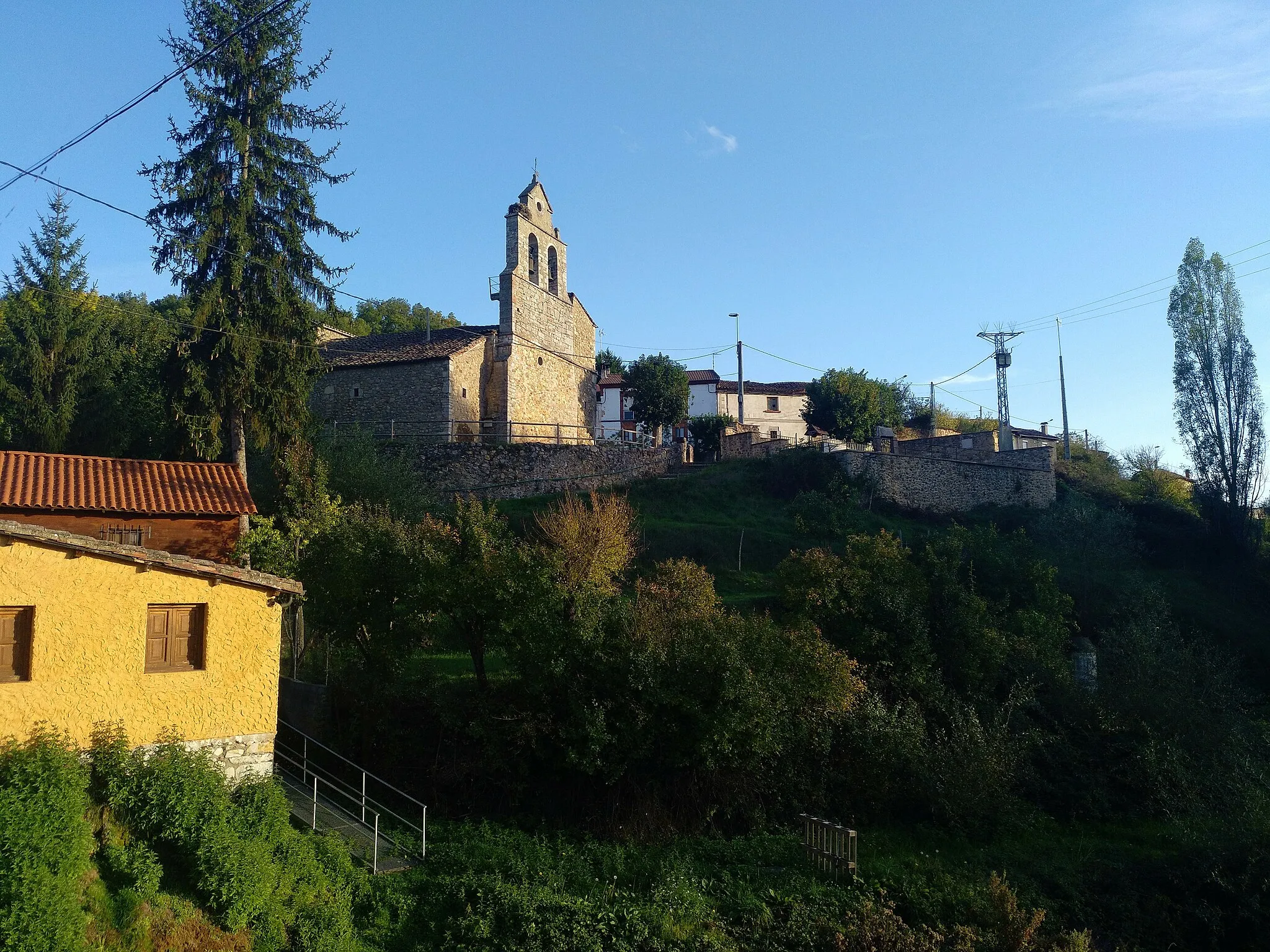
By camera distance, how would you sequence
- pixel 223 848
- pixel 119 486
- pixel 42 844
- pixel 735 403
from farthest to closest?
pixel 735 403
pixel 119 486
pixel 223 848
pixel 42 844

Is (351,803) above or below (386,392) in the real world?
below

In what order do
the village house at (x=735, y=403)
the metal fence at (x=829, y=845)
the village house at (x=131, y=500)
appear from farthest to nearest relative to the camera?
the village house at (x=735, y=403) → the village house at (x=131, y=500) → the metal fence at (x=829, y=845)

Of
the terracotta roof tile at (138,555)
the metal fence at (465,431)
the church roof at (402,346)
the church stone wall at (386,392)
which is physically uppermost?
the church roof at (402,346)

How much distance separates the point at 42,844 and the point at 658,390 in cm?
3437

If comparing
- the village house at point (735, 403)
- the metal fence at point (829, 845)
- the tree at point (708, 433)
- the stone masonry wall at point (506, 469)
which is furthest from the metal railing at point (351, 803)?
the village house at point (735, 403)

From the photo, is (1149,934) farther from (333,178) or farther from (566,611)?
(333,178)

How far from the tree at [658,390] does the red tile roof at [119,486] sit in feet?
82.9

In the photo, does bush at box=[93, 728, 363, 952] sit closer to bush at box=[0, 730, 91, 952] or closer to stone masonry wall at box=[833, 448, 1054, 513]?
bush at box=[0, 730, 91, 952]

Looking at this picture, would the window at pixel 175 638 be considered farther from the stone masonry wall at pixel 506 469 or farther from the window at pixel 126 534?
the stone masonry wall at pixel 506 469

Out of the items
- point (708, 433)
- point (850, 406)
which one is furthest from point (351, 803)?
point (850, 406)

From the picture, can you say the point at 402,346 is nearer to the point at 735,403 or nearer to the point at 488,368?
the point at 488,368

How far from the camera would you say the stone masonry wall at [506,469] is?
3164cm

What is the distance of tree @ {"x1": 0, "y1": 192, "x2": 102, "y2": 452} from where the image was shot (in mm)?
27641

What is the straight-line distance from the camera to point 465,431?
111ft
